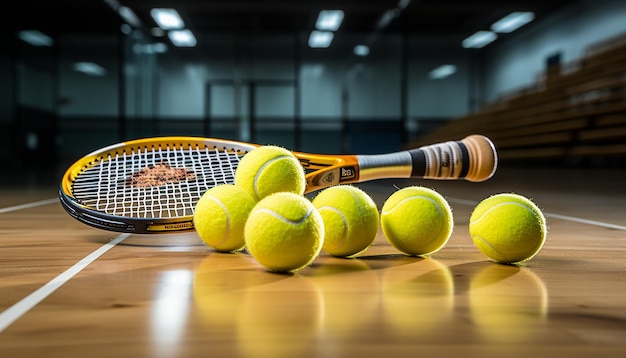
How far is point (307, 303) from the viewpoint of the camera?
847 mm

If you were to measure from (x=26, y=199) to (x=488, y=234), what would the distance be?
8.90 ft

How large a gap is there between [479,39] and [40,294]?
1229cm

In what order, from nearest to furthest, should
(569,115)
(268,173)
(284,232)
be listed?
1. (284,232)
2. (268,173)
3. (569,115)

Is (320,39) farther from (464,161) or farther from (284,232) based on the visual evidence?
(284,232)

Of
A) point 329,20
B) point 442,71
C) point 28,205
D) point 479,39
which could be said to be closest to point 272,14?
point 329,20

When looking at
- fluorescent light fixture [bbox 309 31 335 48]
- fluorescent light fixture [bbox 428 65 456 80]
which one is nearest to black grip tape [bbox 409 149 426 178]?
fluorescent light fixture [bbox 309 31 335 48]

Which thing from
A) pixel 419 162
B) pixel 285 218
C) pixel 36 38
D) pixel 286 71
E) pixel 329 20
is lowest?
pixel 285 218

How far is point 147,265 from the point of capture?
3.86 feet

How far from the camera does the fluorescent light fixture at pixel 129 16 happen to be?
11.3 metres

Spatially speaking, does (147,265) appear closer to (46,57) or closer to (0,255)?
(0,255)

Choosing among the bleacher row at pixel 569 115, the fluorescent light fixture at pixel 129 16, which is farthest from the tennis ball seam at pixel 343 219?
the fluorescent light fixture at pixel 129 16

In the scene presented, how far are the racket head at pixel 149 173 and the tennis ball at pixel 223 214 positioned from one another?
0.25 m

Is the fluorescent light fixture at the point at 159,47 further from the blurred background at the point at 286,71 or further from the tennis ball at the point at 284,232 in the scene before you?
the tennis ball at the point at 284,232

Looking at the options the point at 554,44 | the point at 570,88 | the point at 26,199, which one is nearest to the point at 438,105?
the point at 554,44
